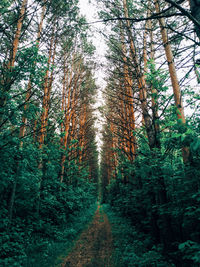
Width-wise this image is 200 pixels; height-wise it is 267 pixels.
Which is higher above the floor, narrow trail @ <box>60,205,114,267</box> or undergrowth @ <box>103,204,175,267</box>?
undergrowth @ <box>103,204,175,267</box>

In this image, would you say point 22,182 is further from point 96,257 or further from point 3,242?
point 96,257

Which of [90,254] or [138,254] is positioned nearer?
[138,254]

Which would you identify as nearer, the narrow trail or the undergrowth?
the undergrowth

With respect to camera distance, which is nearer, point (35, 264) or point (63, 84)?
point (35, 264)

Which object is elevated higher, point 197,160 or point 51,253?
point 197,160

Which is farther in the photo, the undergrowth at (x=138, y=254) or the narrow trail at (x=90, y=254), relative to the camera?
the narrow trail at (x=90, y=254)

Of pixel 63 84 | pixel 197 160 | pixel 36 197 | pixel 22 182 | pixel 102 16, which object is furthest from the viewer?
pixel 63 84

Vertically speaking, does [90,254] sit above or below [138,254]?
below

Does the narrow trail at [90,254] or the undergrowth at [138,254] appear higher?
the undergrowth at [138,254]

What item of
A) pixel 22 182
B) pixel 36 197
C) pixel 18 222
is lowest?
pixel 18 222

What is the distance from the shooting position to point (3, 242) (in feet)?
13.2

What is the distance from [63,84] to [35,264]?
865cm

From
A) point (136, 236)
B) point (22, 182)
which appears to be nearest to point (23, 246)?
point (22, 182)

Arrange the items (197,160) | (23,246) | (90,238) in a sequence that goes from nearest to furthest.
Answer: (197,160) → (23,246) → (90,238)
